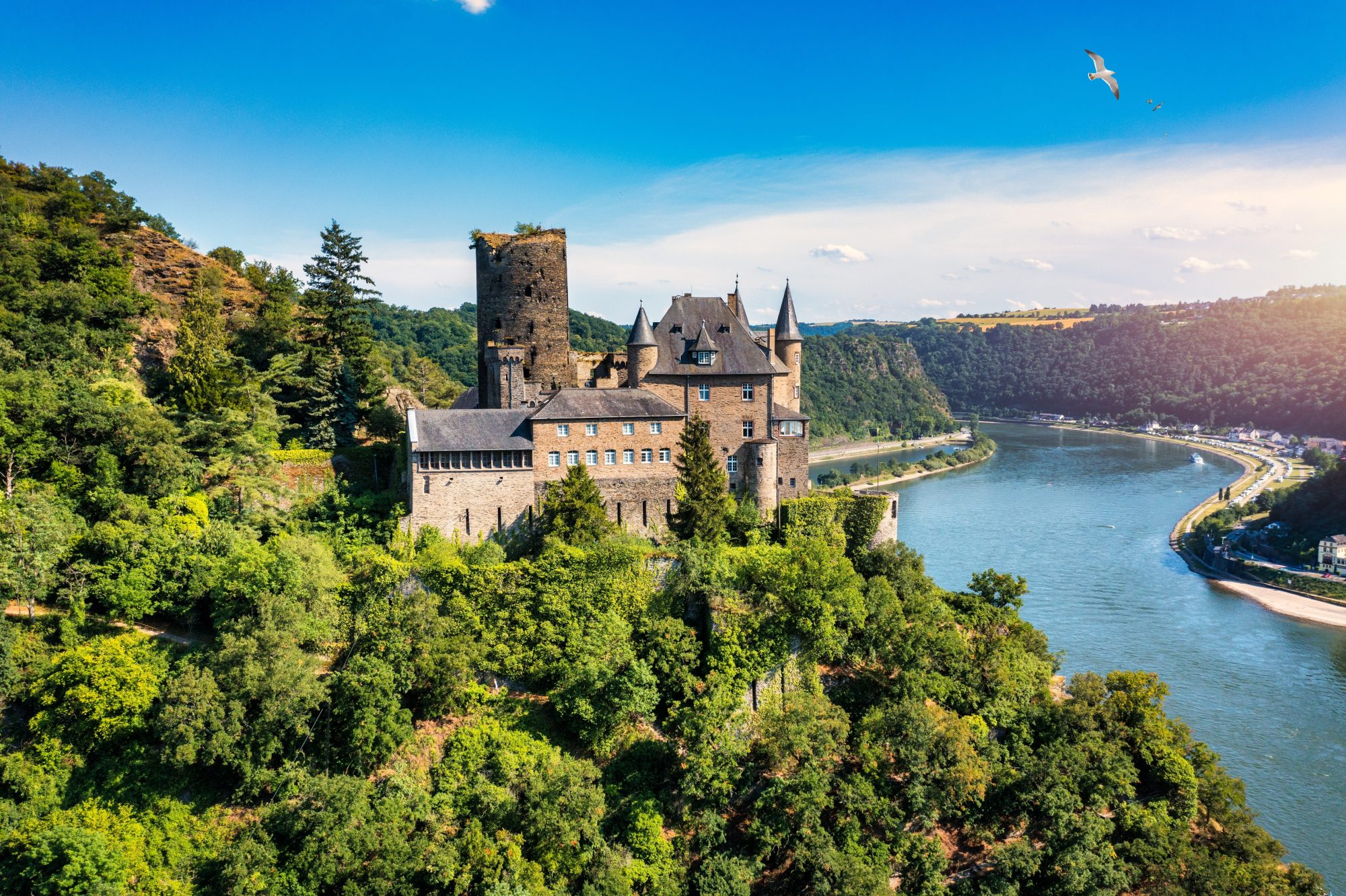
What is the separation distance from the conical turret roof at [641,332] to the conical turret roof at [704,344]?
1.64 metres

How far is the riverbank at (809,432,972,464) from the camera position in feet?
397

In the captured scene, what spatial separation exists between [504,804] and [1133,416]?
476 feet

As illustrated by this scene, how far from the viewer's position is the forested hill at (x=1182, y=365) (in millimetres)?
126375

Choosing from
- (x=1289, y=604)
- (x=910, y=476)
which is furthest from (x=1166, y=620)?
(x=910, y=476)

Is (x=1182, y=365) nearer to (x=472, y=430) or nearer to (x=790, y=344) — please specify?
(x=790, y=344)

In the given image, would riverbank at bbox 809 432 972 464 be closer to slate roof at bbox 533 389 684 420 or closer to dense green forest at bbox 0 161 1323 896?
slate roof at bbox 533 389 684 420

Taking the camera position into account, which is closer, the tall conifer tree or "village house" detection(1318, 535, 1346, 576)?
the tall conifer tree

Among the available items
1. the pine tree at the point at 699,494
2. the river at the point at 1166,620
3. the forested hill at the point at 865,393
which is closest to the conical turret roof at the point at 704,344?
the pine tree at the point at 699,494

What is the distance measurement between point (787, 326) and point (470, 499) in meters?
14.7

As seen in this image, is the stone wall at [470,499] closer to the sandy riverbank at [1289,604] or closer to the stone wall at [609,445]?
the stone wall at [609,445]

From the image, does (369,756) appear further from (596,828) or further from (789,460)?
(789,460)

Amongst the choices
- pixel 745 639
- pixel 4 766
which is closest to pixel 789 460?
pixel 745 639

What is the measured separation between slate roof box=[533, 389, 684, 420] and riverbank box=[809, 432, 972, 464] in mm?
84361

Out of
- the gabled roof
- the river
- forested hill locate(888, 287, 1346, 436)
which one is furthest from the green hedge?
forested hill locate(888, 287, 1346, 436)
